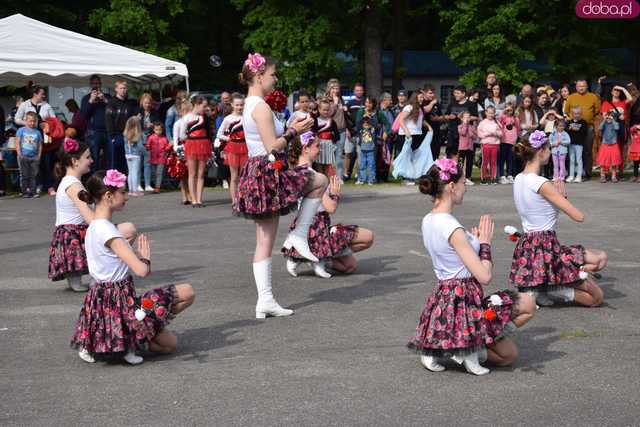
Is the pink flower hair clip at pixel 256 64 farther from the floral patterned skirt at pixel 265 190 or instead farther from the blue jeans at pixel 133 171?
the blue jeans at pixel 133 171

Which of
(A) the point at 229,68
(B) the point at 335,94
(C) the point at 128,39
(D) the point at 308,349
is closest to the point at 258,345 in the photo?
(D) the point at 308,349

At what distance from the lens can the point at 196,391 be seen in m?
6.17

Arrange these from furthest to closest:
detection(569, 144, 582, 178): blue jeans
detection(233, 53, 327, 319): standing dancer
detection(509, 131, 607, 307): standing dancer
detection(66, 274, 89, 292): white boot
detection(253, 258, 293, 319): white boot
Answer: detection(569, 144, 582, 178): blue jeans
detection(66, 274, 89, 292): white boot
detection(509, 131, 607, 307): standing dancer
detection(253, 258, 293, 319): white boot
detection(233, 53, 327, 319): standing dancer

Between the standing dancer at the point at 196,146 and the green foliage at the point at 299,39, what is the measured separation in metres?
17.4

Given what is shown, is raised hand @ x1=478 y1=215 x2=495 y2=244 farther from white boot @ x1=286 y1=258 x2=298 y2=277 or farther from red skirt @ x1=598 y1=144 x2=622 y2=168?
red skirt @ x1=598 y1=144 x2=622 y2=168

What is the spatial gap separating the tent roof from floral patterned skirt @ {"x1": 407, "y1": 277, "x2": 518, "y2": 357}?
47.6ft

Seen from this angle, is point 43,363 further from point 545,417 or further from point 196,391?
point 545,417

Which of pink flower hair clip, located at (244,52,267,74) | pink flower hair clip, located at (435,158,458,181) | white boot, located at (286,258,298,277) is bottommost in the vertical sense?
white boot, located at (286,258,298,277)

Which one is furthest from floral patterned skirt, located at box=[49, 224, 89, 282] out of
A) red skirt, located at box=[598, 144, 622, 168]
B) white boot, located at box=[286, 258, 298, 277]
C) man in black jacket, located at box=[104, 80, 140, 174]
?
red skirt, located at box=[598, 144, 622, 168]

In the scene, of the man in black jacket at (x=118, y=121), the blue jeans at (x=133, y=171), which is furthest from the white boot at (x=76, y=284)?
the man in black jacket at (x=118, y=121)

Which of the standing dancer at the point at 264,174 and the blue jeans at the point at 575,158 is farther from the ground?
the standing dancer at the point at 264,174

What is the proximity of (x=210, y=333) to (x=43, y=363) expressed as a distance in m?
1.32

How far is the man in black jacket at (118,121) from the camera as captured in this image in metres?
19.5

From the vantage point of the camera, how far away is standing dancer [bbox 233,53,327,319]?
787cm
